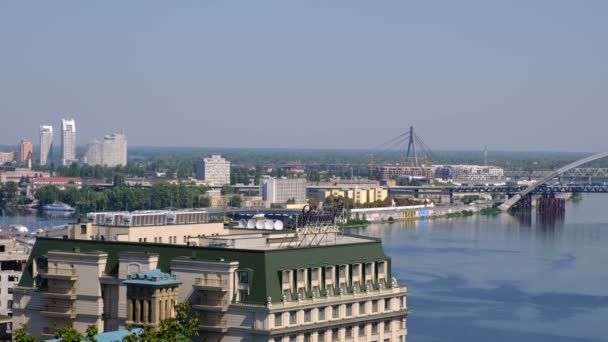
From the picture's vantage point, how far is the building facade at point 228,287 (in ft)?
59.6

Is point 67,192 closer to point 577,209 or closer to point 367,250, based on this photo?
point 577,209

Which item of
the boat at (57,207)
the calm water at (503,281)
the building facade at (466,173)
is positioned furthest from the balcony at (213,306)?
the building facade at (466,173)

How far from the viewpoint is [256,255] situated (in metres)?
18.1

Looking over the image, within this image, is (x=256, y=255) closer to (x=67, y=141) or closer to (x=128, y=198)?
(x=128, y=198)

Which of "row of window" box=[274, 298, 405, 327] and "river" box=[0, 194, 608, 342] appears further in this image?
"river" box=[0, 194, 608, 342]

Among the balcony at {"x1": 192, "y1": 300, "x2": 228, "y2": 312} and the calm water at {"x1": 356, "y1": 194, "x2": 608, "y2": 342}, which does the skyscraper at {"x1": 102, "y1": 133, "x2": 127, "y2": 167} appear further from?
the balcony at {"x1": 192, "y1": 300, "x2": 228, "y2": 312}

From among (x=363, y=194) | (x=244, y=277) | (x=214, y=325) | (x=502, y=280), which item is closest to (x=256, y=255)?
(x=244, y=277)

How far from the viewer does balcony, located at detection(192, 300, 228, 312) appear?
59.8 feet

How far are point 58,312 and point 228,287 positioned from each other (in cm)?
285

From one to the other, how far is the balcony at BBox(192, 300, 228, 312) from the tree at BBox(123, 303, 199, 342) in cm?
12

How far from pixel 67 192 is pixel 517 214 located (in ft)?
88.1

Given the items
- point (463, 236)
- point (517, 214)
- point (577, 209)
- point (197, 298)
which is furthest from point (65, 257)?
point (577, 209)

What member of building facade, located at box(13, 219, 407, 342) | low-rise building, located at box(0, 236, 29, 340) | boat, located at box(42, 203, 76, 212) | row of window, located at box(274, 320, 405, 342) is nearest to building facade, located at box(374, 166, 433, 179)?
boat, located at box(42, 203, 76, 212)

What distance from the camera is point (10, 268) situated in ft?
92.5
